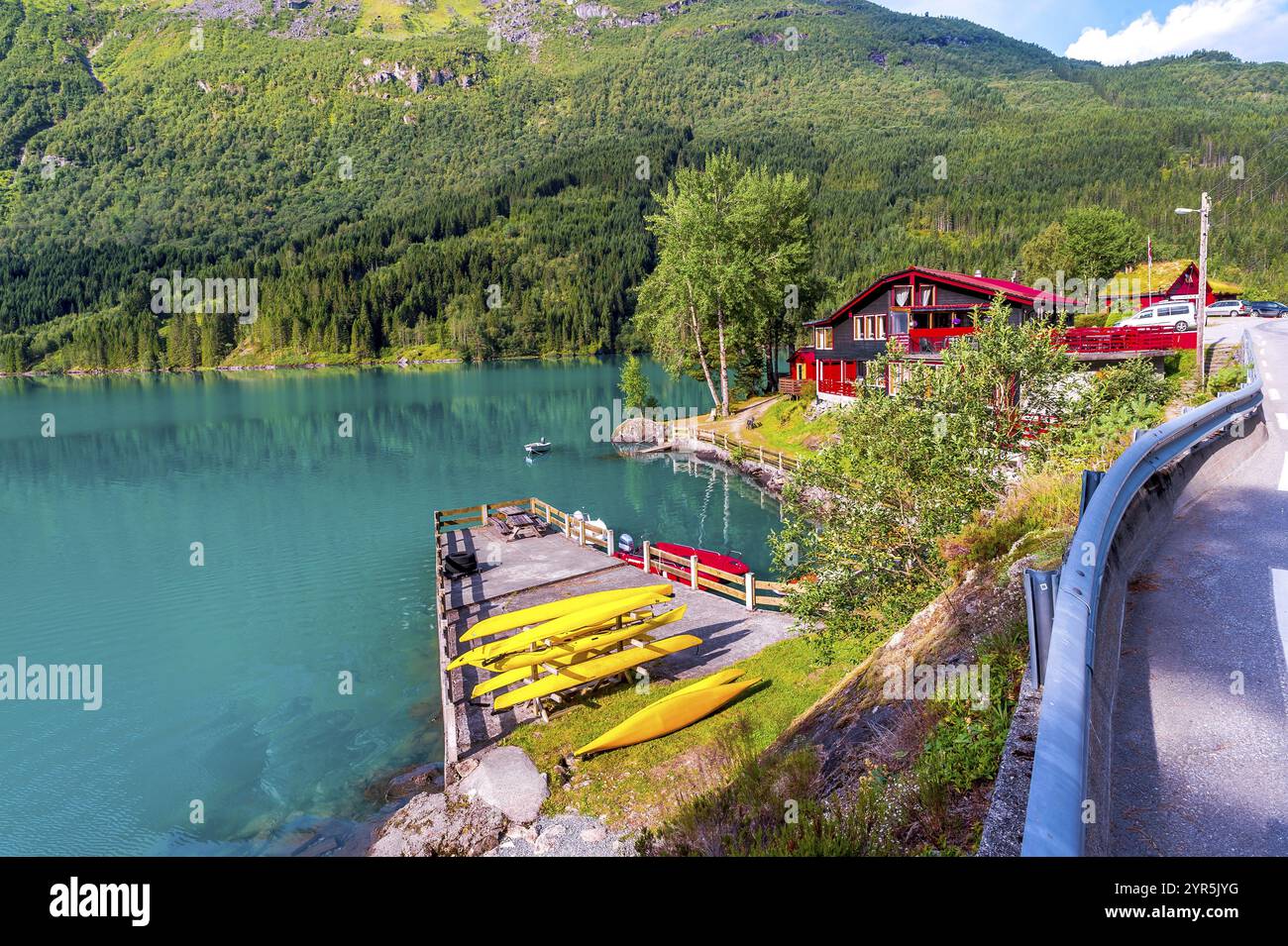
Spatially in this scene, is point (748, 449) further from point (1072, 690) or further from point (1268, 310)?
point (1072, 690)

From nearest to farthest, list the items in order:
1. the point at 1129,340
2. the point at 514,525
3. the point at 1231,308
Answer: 1. the point at 514,525
2. the point at 1129,340
3. the point at 1231,308

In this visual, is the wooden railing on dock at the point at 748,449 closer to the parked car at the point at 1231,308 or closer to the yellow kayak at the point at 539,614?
the yellow kayak at the point at 539,614

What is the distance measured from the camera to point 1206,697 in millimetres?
6145

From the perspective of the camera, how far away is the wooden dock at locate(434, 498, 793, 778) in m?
18.5

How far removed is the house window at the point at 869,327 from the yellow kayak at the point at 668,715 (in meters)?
42.8

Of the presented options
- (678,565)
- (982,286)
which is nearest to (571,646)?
(678,565)

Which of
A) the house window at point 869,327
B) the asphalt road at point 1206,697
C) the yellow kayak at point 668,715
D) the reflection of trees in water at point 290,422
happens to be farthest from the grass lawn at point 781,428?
the asphalt road at point 1206,697

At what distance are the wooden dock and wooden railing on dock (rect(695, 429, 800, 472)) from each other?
16.7 meters

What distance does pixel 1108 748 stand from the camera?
215 inches

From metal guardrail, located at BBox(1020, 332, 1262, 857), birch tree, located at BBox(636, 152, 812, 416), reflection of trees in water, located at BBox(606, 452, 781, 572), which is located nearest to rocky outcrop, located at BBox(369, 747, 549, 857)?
metal guardrail, located at BBox(1020, 332, 1262, 857)

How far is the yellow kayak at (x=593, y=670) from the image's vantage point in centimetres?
1752

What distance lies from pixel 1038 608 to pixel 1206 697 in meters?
1.78
